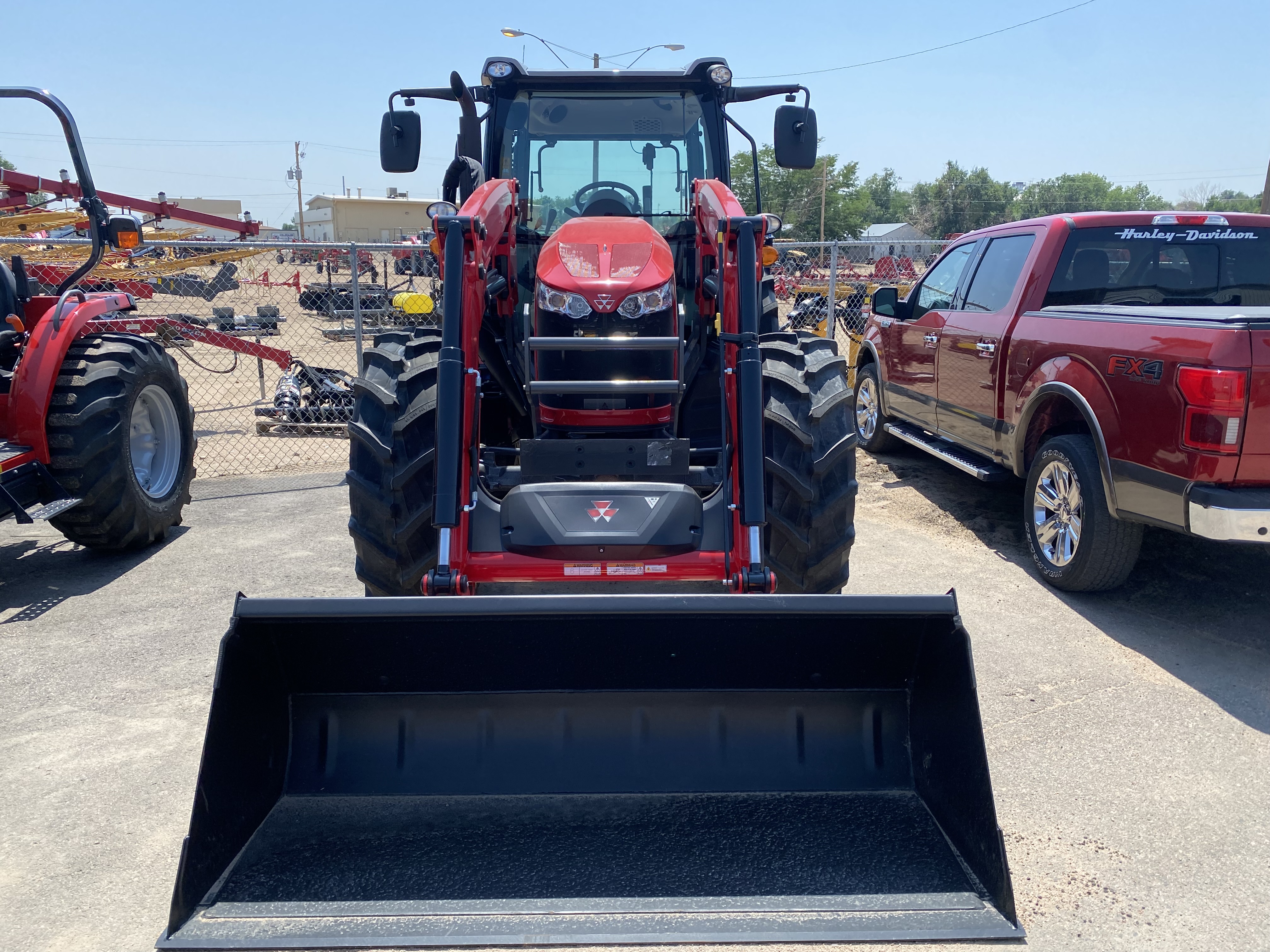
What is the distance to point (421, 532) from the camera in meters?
3.83

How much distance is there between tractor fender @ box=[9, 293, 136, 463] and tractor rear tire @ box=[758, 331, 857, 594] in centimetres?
434

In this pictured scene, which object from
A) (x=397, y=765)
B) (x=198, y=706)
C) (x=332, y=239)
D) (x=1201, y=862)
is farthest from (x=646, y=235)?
(x=332, y=239)

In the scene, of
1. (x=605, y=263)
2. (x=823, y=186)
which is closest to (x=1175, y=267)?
(x=605, y=263)

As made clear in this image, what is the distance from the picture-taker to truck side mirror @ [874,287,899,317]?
769 cm

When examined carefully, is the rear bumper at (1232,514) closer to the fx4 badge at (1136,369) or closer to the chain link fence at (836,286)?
the fx4 badge at (1136,369)

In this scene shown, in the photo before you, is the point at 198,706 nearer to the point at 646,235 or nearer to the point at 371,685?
the point at 371,685

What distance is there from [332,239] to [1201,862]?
252 feet

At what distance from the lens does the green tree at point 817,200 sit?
59.4 meters

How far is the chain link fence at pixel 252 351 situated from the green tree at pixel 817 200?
43835 mm

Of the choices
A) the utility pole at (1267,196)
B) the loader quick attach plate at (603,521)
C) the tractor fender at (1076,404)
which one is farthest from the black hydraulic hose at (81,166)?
the utility pole at (1267,196)

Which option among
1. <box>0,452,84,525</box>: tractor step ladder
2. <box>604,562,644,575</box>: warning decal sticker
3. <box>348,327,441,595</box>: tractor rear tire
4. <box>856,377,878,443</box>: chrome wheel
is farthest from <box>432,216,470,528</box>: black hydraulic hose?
<box>856,377,878,443</box>: chrome wheel

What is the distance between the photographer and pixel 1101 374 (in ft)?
A: 15.7

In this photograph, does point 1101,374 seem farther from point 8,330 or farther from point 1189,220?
point 8,330

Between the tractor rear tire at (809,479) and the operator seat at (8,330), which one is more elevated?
the operator seat at (8,330)
